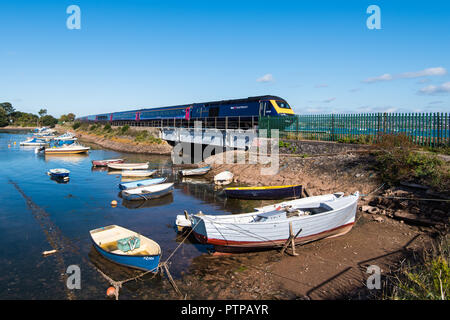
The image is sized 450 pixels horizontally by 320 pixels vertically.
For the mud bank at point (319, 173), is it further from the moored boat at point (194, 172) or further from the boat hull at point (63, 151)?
the boat hull at point (63, 151)

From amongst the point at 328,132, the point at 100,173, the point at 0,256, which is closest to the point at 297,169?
the point at 328,132

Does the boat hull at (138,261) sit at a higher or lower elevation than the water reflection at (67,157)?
lower

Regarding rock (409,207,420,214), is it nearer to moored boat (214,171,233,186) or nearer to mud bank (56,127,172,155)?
moored boat (214,171,233,186)

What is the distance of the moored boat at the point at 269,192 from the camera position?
651 inches

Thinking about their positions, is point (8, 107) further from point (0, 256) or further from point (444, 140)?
point (444, 140)

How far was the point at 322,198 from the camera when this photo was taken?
12.6m

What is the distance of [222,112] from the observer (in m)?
33.2

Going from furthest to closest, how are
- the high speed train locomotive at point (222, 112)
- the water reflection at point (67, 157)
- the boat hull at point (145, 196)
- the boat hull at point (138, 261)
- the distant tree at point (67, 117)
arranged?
1. the distant tree at point (67, 117)
2. the water reflection at point (67, 157)
3. the high speed train locomotive at point (222, 112)
4. the boat hull at point (145, 196)
5. the boat hull at point (138, 261)

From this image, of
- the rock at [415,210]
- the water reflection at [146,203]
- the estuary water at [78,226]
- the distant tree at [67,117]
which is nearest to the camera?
the estuary water at [78,226]

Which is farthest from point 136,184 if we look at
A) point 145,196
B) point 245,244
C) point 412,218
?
point 412,218

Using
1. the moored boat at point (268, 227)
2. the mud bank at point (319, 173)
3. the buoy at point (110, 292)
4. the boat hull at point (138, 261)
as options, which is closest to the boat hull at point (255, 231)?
the moored boat at point (268, 227)

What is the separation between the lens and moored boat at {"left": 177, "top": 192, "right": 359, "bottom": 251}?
9367mm

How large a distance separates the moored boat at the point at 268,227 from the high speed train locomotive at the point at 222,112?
55.2 feet
